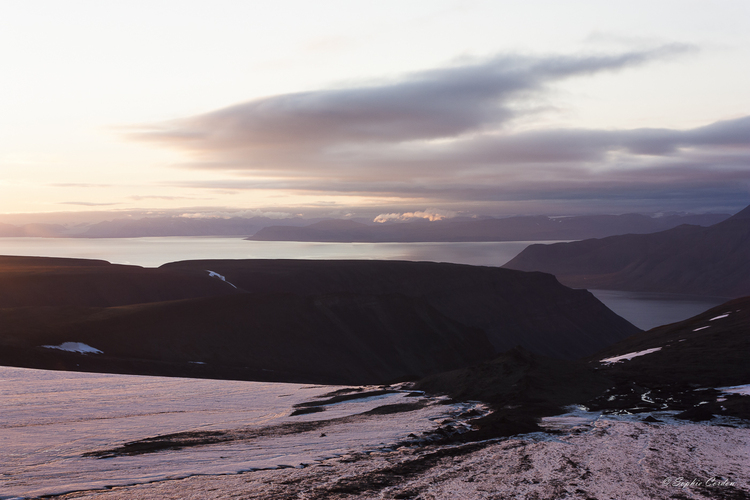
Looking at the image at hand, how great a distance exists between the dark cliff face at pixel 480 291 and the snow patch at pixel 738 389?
296 feet

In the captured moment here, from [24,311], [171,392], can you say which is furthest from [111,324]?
[171,392]

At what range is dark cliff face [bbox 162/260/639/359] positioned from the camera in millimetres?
124000

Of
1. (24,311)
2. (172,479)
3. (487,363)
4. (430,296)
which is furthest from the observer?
(430,296)

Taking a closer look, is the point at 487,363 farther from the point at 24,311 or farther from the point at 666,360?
the point at 24,311

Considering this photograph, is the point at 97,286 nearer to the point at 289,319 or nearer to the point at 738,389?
the point at 289,319

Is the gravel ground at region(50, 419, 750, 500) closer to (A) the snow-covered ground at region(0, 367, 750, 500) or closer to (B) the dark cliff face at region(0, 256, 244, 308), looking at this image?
(A) the snow-covered ground at region(0, 367, 750, 500)

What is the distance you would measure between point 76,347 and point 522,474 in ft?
154

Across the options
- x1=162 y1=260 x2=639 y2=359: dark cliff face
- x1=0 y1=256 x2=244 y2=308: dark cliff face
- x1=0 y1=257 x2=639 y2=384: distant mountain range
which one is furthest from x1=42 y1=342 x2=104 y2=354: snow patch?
x1=162 y1=260 x2=639 y2=359: dark cliff face

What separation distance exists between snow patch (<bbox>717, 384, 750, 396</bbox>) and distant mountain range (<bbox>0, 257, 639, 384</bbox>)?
37.3 metres

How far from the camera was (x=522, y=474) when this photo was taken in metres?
15.1

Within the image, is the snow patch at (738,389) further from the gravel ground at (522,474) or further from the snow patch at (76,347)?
the snow patch at (76,347)

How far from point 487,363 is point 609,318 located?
135845mm

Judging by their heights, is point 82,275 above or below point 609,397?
above

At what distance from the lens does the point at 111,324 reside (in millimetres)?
56625
